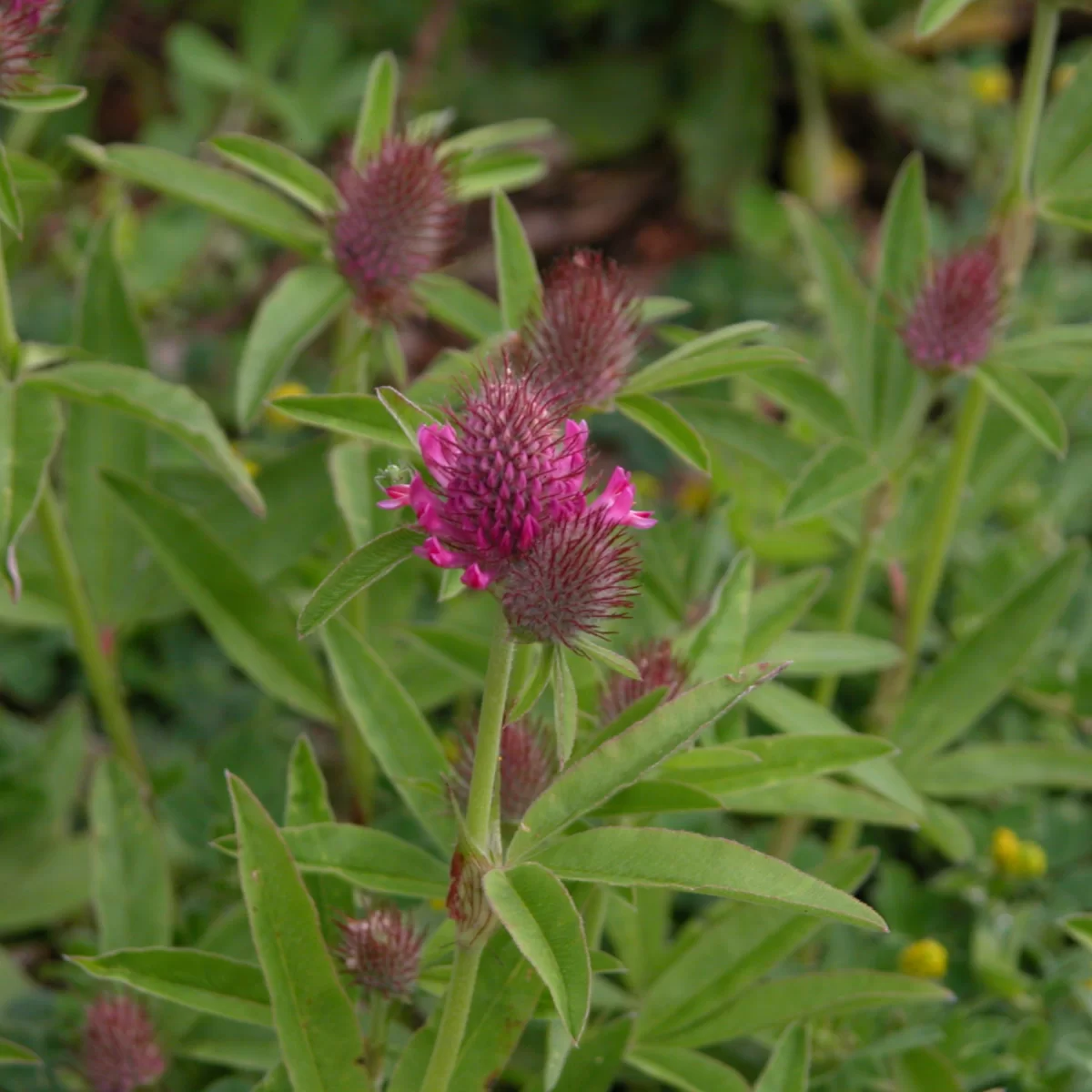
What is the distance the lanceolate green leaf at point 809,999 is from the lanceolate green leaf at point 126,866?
756 millimetres

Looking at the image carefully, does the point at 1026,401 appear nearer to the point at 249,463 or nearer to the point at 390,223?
the point at 390,223

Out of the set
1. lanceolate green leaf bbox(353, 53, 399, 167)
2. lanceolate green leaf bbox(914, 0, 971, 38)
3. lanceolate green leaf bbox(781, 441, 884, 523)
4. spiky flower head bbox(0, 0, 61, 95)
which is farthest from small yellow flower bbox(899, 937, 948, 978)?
spiky flower head bbox(0, 0, 61, 95)

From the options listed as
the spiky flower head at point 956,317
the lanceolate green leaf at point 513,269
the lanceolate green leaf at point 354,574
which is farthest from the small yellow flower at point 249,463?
the lanceolate green leaf at point 354,574

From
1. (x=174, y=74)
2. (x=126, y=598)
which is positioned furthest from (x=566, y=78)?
(x=126, y=598)

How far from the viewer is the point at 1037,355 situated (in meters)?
2.09

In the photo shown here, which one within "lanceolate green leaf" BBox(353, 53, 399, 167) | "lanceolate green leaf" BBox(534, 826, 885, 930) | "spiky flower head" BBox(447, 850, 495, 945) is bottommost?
"spiky flower head" BBox(447, 850, 495, 945)

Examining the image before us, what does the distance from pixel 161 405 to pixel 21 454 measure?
0.18 meters

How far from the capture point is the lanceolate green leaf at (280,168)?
6.40ft

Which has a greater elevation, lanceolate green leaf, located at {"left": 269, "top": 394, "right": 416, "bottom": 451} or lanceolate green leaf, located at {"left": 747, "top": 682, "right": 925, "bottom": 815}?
lanceolate green leaf, located at {"left": 269, "top": 394, "right": 416, "bottom": 451}

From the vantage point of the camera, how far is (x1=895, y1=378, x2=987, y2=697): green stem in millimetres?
2195

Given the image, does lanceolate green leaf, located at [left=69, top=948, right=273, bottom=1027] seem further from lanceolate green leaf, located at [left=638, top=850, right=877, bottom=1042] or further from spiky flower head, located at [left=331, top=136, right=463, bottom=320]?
spiky flower head, located at [left=331, top=136, right=463, bottom=320]

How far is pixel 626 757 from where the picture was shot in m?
1.39

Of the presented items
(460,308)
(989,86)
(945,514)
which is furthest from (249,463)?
(989,86)

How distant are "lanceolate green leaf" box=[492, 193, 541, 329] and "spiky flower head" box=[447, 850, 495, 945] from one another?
0.76 metres
